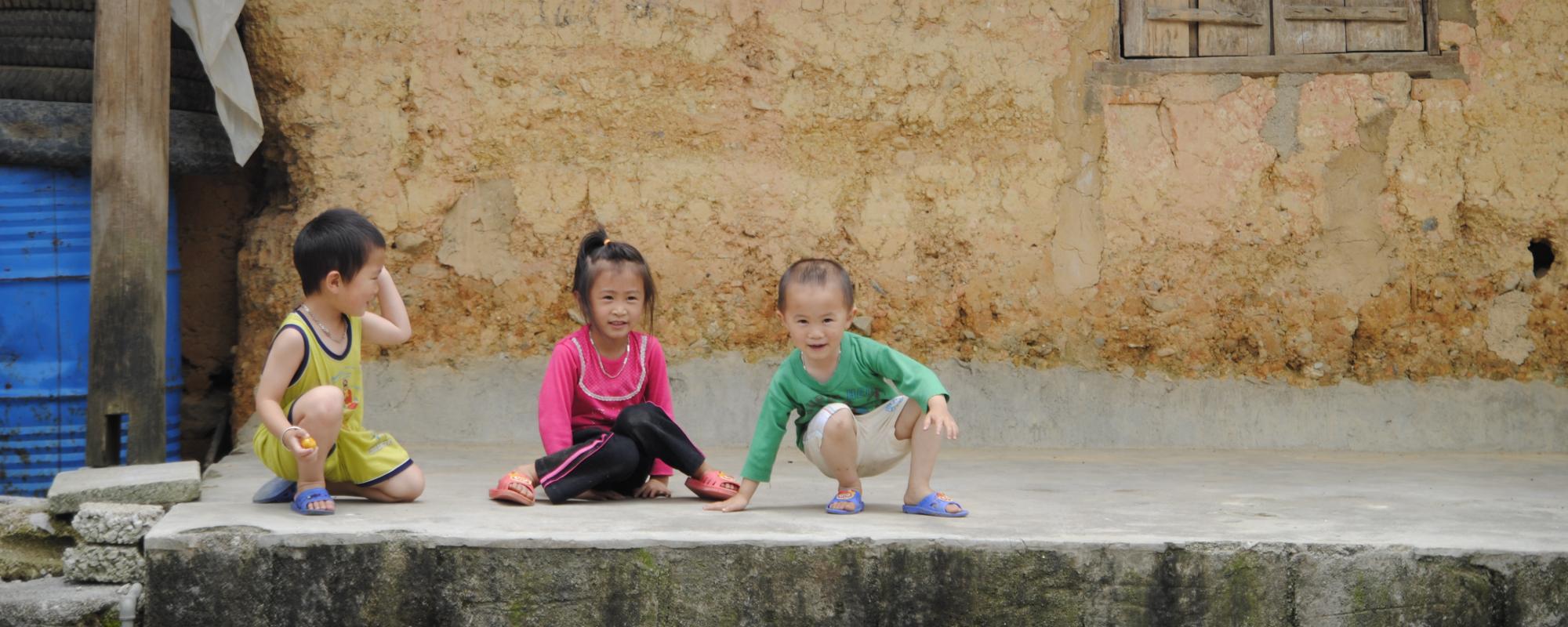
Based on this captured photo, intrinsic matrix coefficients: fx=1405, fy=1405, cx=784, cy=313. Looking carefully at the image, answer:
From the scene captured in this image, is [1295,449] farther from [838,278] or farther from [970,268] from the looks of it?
[838,278]

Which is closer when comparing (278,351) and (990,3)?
(278,351)

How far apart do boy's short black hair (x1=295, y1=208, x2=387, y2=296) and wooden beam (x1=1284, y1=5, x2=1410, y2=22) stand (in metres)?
3.30

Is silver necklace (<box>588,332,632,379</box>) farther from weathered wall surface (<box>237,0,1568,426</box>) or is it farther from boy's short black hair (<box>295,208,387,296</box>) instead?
weathered wall surface (<box>237,0,1568,426</box>)

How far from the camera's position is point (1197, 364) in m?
4.90

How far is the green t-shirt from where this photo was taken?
331 centimetres

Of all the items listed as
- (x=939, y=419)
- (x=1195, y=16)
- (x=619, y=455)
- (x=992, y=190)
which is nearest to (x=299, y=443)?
(x=619, y=455)

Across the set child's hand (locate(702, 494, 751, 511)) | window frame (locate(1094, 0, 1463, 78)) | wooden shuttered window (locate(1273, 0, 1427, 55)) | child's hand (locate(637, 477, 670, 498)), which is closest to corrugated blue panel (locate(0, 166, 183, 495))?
child's hand (locate(637, 477, 670, 498))

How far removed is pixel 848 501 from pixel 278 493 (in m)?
1.35

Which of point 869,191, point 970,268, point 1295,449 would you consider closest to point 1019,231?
point 970,268

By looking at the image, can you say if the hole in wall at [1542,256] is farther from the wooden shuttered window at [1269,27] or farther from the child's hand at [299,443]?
the child's hand at [299,443]

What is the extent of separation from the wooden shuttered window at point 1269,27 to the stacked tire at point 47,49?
3.28 m

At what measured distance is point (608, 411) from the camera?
358 cm

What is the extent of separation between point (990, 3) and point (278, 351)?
109 inches

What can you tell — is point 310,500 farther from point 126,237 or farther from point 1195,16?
point 1195,16
